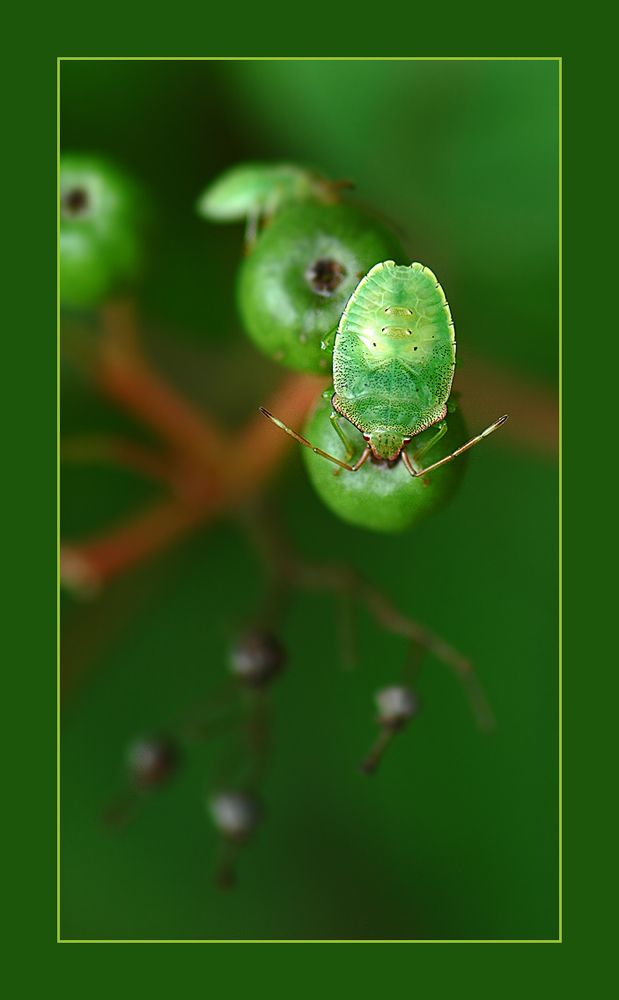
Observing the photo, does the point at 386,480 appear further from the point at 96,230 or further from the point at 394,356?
the point at 96,230

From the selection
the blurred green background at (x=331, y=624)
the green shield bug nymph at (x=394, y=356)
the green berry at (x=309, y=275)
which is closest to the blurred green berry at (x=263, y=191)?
the green berry at (x=309, y=275)

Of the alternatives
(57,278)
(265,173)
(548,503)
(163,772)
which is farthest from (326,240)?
(548,503)

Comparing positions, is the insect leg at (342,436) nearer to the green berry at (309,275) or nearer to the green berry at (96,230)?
the green berry at (309,275)

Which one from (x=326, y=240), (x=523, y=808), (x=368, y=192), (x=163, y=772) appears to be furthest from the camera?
(x=368, y=192)

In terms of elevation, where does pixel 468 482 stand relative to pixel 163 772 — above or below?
above

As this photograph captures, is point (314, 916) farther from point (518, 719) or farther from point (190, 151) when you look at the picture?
point (190, 151)

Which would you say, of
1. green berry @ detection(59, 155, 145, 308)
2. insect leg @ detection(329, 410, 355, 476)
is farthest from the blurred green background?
insect leg @ detection(329, 410, 355, 476)

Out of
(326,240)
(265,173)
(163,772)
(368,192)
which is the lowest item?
(163,772)
